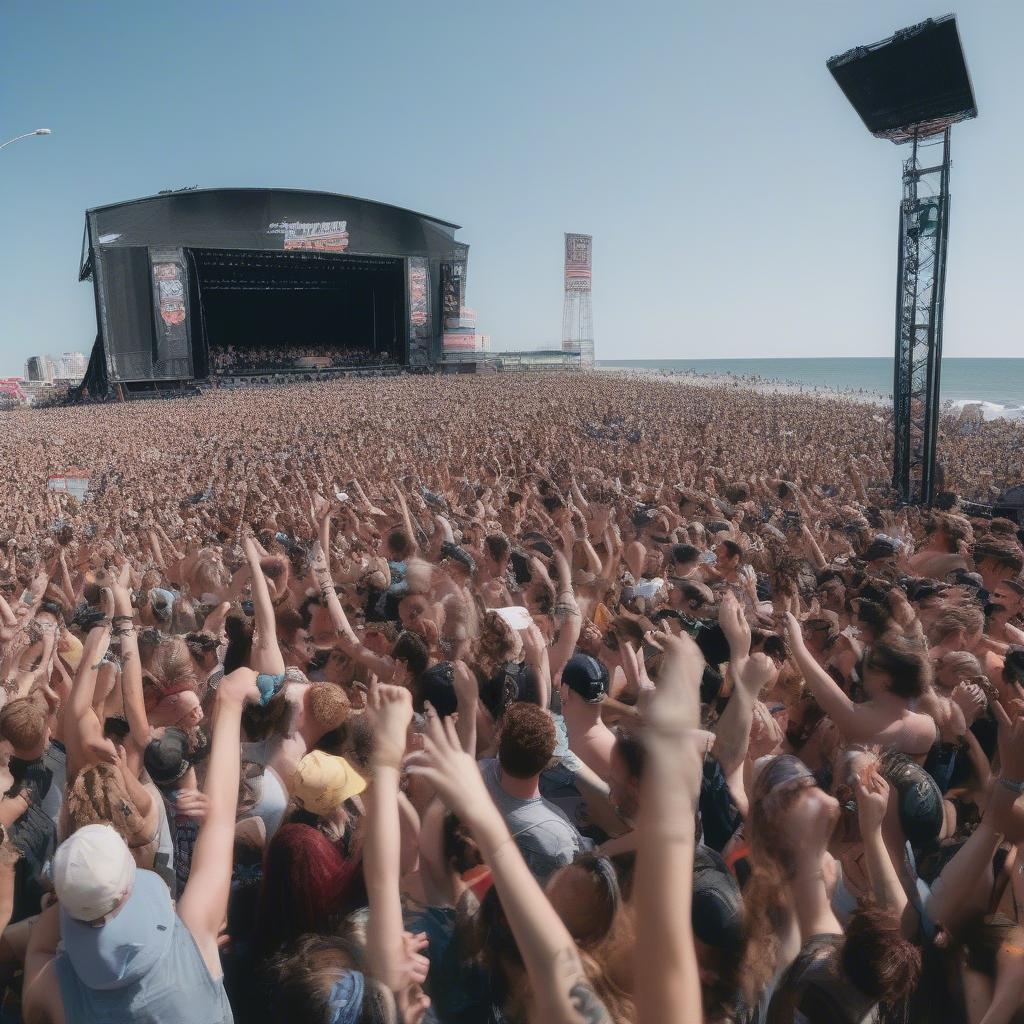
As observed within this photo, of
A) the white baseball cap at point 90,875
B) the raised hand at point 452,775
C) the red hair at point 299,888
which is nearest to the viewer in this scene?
the raised hand at point 452,775

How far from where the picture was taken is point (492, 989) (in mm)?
1902

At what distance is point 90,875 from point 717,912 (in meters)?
1.37

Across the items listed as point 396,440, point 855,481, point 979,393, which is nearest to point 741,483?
point 855,481

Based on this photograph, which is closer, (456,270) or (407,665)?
(407,665)

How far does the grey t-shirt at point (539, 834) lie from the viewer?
7.73ft

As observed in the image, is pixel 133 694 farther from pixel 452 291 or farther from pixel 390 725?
pixel 452 291

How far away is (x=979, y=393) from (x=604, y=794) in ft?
300

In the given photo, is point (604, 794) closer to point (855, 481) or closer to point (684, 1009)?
point (684, 1009)

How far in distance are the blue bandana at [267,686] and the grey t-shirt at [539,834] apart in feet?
3.46

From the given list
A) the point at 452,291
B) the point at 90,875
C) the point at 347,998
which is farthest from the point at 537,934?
the point at 452,291

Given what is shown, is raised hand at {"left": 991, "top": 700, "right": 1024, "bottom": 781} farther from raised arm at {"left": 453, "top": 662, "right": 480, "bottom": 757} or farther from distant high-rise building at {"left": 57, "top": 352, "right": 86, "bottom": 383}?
distant high-rise building at {"left": 57, "top": 352, "right": 86, "bottom": 383}

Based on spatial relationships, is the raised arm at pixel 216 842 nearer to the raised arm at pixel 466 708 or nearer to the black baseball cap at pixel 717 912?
the raised arm at pixel 466 708

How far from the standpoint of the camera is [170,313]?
1384 inches

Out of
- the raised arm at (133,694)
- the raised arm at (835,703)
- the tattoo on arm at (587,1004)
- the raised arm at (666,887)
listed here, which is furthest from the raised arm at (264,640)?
the raised arm at (666,887)
